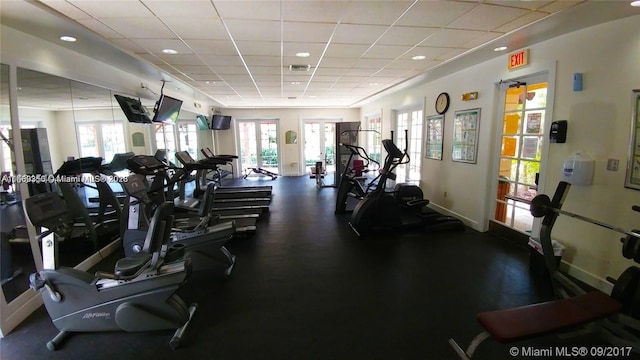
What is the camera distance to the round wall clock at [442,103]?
503 cm

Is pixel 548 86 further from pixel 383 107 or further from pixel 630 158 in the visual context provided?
pixel 383 107

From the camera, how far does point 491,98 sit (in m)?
4.02

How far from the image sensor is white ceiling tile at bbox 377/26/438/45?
2.85m

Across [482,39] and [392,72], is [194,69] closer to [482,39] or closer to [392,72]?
[392,72]

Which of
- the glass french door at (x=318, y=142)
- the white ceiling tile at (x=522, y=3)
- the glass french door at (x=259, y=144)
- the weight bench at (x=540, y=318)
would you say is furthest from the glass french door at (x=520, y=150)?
the glass french door at (x=259, y=144)

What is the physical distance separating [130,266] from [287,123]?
27.7 ft

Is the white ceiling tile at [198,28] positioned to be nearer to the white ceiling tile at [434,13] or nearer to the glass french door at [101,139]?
the white ceiling tile at [434,13]

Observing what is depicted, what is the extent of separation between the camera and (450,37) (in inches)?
122

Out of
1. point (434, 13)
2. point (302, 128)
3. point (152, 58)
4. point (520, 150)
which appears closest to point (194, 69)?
point (152, 58)

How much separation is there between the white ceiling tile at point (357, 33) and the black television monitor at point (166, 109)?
3.57m

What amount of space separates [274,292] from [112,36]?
3230mm

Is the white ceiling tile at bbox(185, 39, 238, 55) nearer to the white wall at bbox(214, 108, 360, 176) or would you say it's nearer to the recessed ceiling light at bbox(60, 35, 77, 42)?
the recessed ceiling light at bbox(60, 35, 77, 42)

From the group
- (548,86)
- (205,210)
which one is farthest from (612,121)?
(205,210)

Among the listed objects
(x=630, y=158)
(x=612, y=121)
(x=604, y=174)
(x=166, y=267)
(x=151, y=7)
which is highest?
(x=151, y=7)
